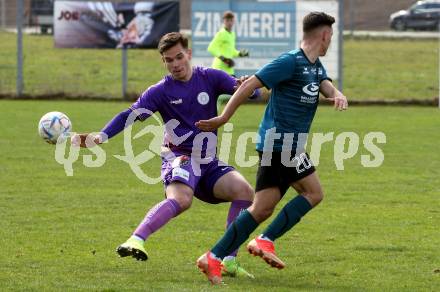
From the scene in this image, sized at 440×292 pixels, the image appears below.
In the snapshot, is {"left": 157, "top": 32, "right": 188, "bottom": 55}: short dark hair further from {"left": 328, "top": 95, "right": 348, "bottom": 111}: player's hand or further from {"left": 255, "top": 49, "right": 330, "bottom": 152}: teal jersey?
{"left": 328, "top": 95, "right": 348, "bottom": 111}: player's hand

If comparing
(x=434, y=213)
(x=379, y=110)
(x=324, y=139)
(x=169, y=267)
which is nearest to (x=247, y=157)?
(x=324, y=139)

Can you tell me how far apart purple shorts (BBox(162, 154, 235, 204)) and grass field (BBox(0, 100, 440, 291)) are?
1.94 feet

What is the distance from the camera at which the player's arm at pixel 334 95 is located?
7.16 metres

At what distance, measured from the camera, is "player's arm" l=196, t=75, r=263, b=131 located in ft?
23.0

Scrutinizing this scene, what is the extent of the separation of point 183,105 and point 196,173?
51cm

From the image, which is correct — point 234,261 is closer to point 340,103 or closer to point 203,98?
point 203,98

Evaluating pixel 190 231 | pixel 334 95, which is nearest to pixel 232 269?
pixel 334 95

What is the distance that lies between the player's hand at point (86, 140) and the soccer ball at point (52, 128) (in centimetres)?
48

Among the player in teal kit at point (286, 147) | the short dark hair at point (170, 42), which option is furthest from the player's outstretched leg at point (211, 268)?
the short dark hair at point (170, 42)

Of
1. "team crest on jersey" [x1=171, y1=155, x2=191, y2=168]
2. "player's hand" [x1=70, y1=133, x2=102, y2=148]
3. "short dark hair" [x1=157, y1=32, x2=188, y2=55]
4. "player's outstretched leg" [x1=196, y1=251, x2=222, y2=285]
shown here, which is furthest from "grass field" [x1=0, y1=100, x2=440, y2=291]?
"short dark hair" [x1=157, y1=32, x2=188, y2=55]

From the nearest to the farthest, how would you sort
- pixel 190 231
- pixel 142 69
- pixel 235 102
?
pixel 235 102 < pixel 190 231 < pixel 142 69

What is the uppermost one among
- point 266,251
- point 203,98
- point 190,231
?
point 203,98

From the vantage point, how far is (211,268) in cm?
725

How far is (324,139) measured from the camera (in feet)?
59.8
